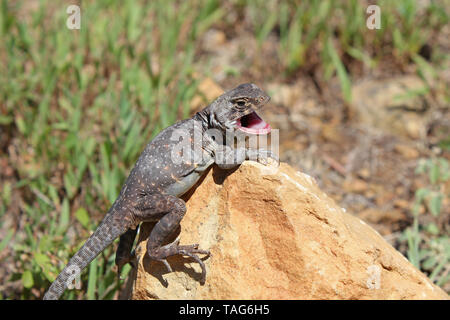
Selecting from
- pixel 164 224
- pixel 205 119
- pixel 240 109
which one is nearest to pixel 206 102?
pixel 205 119

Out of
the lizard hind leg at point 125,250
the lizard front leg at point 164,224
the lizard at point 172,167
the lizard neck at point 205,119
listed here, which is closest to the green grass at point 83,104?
the lizard hind leg at point 125,250

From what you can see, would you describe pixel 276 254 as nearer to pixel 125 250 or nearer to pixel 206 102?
pixel 125 250

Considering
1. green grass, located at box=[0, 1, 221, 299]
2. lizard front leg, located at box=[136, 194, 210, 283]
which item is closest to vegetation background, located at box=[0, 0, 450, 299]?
green grass, located at box=[0, 1, 221, 299]

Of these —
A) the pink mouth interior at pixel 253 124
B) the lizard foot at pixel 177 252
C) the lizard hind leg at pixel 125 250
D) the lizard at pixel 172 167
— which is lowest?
the lizard hind leg at pixel 125 250

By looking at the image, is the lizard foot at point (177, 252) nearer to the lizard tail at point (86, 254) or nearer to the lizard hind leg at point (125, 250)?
the lizard tail at point (86, 254)
